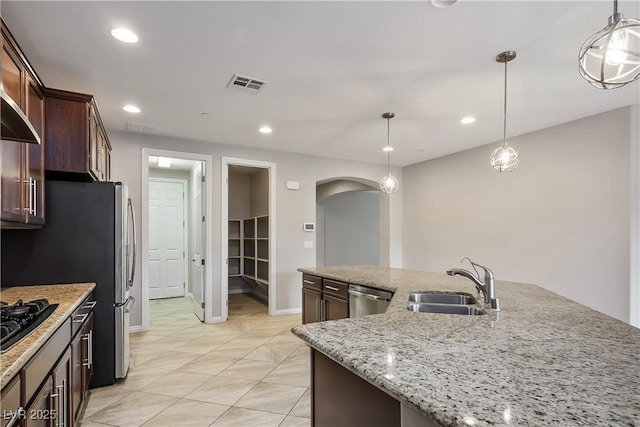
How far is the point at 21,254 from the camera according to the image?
248cm

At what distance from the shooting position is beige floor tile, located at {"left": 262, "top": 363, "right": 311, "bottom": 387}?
9.42ft

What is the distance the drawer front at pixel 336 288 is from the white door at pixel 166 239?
13.7 feet

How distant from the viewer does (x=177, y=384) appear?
9.28 ft

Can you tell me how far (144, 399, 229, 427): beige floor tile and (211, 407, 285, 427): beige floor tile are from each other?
0.20 feet

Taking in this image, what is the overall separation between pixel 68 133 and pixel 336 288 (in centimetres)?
265

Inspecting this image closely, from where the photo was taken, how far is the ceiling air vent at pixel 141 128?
3.99 metres

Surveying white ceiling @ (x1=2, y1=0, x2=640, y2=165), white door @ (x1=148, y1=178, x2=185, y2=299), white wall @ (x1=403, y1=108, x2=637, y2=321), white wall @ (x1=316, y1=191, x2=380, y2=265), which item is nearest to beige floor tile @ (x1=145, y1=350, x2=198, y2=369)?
white ceiling @ (x1=2, y1=0, x2=640, y2=165)

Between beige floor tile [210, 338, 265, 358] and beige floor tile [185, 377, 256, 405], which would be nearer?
beige floor tile [185, 377, 256, 405]

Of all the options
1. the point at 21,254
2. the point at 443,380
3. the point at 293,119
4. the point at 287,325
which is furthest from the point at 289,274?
the point at 443,380

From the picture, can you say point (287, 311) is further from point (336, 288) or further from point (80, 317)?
point (80, 317)

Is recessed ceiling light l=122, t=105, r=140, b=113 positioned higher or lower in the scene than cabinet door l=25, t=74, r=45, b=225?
higher

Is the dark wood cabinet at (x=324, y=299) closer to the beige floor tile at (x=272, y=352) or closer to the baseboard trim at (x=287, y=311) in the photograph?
the beige floor tile at (x=272, y=352)

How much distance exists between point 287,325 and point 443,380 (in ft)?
12.9

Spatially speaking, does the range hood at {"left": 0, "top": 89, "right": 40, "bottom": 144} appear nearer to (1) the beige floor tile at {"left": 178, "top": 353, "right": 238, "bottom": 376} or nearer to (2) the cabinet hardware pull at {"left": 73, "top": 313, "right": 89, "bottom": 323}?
(2) the cabinet hardware pull at {"left": 73, "top": 313, "right": 89, "bottom": 323}
